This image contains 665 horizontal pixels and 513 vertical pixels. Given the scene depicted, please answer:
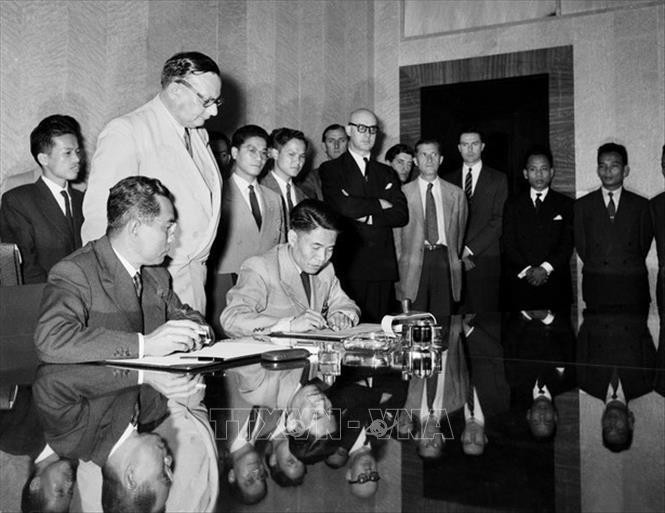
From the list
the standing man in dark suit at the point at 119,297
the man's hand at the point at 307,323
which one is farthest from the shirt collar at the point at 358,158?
the standing man in dark suit at the point at 119,297

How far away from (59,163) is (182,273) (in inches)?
56.6

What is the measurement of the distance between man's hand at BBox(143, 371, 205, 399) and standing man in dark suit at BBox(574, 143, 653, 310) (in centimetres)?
368

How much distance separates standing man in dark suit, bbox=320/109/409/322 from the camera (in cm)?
414

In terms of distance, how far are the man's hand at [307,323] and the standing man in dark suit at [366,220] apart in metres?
1.98

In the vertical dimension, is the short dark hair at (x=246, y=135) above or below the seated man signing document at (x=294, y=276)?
above

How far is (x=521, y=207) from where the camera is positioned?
4.86m

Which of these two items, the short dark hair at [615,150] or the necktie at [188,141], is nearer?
the necktie at [188,141]

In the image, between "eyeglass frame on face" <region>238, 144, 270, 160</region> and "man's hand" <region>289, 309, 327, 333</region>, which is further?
"eyeglass frame on face" <region>238, 144, 270, 160</region>

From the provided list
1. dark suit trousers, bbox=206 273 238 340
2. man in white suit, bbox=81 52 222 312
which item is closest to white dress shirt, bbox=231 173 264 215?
dark suit trousers, bbox=206 273 238 340

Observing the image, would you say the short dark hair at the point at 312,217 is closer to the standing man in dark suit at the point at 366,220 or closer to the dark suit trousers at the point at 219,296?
the dark suit trousers at the point at 219,296

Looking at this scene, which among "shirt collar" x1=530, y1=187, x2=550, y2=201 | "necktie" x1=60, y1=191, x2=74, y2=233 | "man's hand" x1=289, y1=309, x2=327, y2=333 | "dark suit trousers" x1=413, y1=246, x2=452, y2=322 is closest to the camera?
"man's hand" x1=289, y1=309, x2=327, y2=333

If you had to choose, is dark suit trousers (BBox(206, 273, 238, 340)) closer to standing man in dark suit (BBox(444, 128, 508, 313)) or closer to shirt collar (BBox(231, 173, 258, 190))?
shirt collar (BBox(231, 173, 258, 190))

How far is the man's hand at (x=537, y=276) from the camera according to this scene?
4.64m

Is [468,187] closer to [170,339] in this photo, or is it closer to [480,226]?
[480,226]
